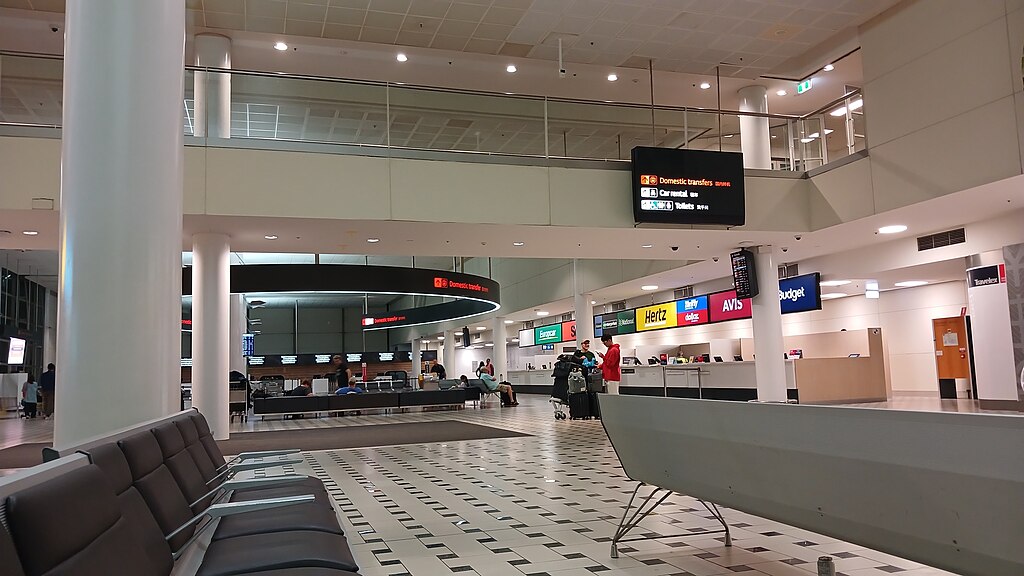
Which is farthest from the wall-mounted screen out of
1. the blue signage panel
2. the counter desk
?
the blue signage panel

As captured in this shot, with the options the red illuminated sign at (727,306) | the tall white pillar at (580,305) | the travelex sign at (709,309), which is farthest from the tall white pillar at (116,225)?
the tall white pillar at (580,305)

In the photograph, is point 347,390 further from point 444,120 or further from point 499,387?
point 444,120

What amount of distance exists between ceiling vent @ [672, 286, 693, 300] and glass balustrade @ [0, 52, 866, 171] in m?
8.37

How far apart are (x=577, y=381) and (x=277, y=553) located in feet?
40.0

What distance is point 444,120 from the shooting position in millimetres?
10805

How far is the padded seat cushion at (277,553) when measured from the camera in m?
2.37

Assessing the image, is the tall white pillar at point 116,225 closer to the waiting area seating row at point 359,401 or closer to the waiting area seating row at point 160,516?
the waiting area seating row at point 160,516

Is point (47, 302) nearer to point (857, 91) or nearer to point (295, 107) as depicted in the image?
point (295, 107)

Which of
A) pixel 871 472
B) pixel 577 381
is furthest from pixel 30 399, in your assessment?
pixel 871 472

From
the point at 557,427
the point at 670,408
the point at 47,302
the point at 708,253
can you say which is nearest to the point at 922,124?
the point at 708,253

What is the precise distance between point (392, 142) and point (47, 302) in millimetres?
27982

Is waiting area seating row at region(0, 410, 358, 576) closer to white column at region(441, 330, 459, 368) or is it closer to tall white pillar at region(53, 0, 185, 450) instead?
tall white pillar at region(53, 0, 185, 450)

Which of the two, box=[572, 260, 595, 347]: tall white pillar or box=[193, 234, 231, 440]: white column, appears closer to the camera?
box=[193, 234, 231, 440]: white column

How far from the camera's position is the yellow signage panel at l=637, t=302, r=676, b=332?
20453 millimetres
